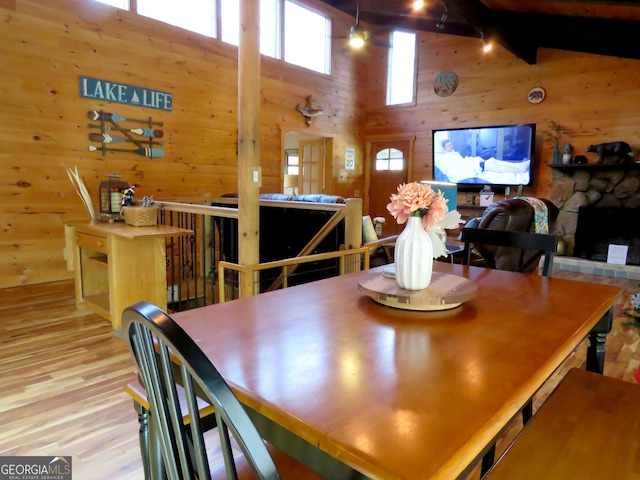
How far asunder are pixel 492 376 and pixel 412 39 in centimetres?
811

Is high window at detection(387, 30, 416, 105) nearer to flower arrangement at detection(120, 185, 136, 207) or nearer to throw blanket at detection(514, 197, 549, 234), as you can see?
throw blanket at detection(514, 197, 549, 234)

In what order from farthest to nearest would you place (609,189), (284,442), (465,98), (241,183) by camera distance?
(465,98)
(609,189)
(241,183)
(284,442)

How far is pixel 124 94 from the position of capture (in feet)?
15.8

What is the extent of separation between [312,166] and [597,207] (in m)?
4.63

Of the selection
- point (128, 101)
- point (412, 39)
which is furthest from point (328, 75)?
point (128, 101)

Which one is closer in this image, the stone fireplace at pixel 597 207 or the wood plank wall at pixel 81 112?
the wood plank wall at pixel 81 112

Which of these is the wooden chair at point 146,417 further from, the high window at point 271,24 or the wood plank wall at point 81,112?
the high window at point 271,24

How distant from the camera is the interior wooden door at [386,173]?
26.1ft

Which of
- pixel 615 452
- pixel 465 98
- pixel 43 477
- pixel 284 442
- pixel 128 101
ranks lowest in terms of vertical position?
pixel 43 477

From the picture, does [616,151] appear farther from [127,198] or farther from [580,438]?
[127,198]

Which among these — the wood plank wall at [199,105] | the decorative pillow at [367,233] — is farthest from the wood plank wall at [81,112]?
the decorative pillow at [367,233]

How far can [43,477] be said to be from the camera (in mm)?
1650

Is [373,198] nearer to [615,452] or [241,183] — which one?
[241,183]

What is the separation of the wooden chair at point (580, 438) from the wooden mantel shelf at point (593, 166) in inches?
208
